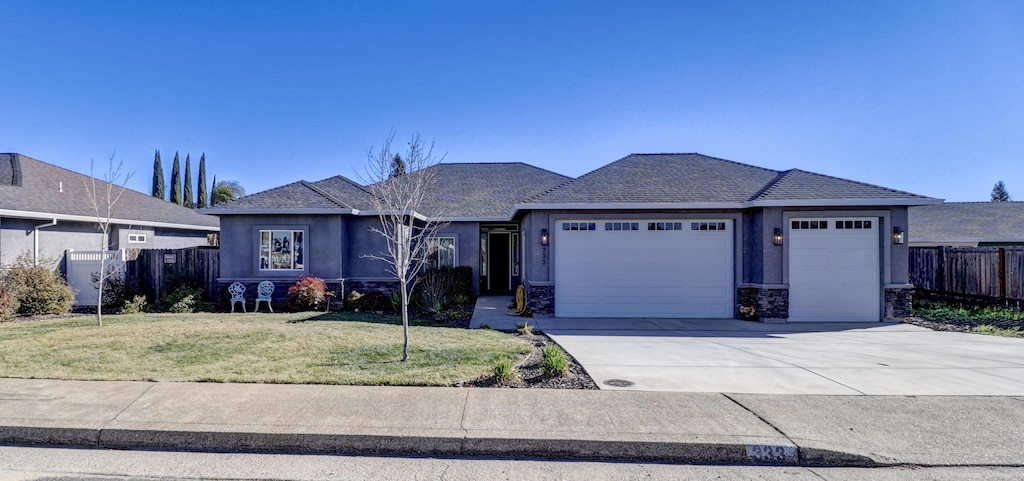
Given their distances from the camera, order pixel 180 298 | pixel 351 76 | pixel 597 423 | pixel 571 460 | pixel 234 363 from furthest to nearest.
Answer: pixel 351 76
pixel 180 298
pixel 234 363
pixel 597 423
pixel 571 460

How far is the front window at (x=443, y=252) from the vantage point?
50.3 ft

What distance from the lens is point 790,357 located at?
706 cm

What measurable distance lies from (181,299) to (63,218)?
4715 millimetres

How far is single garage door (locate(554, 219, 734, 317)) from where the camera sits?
1102cm

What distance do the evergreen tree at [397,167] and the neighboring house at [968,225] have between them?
20340 millimetres

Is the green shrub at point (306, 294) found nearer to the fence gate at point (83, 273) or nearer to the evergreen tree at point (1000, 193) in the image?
the fence gate at point (83, 273)

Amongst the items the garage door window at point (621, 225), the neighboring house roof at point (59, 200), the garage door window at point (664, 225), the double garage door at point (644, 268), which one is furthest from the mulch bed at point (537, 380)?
the neighboring house roof at point (59, 200)

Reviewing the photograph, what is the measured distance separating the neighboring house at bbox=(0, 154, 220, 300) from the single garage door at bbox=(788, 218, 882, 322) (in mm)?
19783

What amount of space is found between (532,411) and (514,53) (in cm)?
1077

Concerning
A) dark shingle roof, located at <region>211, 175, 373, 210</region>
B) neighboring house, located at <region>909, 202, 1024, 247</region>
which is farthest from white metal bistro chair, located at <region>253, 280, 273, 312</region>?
neighboring house, located at <region>909, 202, 1024, 247</region>

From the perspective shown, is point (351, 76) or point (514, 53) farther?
point (351, 76)

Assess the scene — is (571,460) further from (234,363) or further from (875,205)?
(875,205)

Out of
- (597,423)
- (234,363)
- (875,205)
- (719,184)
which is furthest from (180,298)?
(875,205)

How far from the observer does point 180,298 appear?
11.8m
